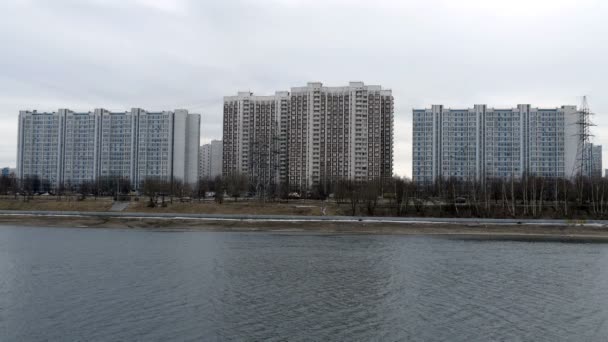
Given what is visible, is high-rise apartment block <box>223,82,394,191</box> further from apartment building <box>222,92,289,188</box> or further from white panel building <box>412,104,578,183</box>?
white panel building <box>412,104,578,183</box>

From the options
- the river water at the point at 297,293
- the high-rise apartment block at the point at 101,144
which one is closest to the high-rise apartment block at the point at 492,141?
the high-rise apartment block at the point at 101,144

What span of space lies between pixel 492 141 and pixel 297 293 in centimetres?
12051

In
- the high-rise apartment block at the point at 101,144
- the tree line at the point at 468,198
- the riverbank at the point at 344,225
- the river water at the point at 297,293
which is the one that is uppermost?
the high-rise apartment block at the point at 101,144

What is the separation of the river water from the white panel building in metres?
90.8

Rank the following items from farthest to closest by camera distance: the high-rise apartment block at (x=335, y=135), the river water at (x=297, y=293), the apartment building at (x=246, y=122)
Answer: the apartment building at (x=246, y=122) < the high-rise apartment block at (x=335, y=135) < the river water at (x=297, y=293)

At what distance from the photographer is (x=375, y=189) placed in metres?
81.8

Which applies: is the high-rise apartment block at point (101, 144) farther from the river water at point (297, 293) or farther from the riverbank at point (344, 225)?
the river water at point (297, 293)

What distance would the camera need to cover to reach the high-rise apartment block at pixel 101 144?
151 meters

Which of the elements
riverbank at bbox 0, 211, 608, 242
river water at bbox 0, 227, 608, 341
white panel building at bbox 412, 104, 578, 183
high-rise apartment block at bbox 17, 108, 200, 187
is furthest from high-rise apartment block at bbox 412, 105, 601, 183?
river water at bbox 0, 227, 608, 341

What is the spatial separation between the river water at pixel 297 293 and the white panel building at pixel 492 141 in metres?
90.8

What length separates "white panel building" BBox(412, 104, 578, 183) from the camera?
134 m

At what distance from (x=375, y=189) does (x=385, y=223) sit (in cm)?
1826

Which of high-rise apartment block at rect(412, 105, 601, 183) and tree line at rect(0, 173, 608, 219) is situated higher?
high-rise apartment block at rect(412, 105, 601, 183)

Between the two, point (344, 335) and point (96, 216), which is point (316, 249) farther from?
point (96, 216)
